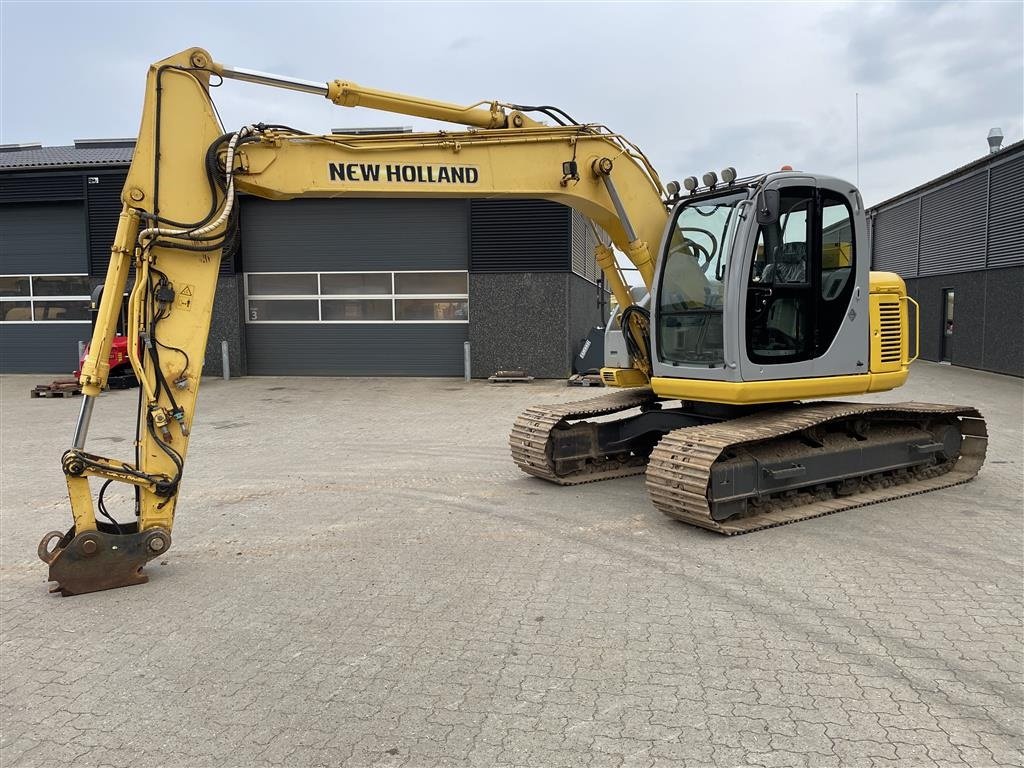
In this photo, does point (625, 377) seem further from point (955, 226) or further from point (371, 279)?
point (955, 226)

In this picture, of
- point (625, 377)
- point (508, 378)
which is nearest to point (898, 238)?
point (508, 378)

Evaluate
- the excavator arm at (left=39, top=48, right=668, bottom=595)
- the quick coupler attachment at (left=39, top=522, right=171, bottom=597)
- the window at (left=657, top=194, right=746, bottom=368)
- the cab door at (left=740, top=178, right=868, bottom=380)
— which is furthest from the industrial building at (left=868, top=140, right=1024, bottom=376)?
the quick coupler attachment at (left=39, top=522, right=171, bottom=597)

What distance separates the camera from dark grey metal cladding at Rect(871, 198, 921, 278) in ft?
86.0

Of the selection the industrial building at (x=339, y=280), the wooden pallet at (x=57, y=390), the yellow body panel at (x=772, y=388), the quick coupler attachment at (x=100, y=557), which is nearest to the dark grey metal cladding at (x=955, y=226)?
the industrial building at (x=339, y=280)

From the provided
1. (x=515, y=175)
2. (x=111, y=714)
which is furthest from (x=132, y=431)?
(x=111, y=714)

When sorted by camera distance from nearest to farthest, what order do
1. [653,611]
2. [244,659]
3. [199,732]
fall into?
1. [199,732]
2. [244,659]
3. [653,611]

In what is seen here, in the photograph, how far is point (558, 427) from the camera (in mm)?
7668

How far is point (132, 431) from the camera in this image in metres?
11.6

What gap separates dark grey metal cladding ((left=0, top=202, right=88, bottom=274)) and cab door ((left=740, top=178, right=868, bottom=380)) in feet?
64.2

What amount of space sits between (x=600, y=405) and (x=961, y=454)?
3.98m

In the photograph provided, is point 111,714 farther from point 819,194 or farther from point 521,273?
point 521,273

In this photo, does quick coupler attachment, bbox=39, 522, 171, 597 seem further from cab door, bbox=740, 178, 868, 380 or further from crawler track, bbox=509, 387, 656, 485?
cab door, bbox=740, 178, 868, 380

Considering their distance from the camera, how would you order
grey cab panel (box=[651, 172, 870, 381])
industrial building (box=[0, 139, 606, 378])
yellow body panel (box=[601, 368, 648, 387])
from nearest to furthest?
grey cab panel (box=[651, 172, 870, 381]) < yellow body panel (box=[601, 368, 648, 387]) < industrial building (box=[0, 139, 606, 378])

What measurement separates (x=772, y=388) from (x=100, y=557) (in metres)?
5.35
